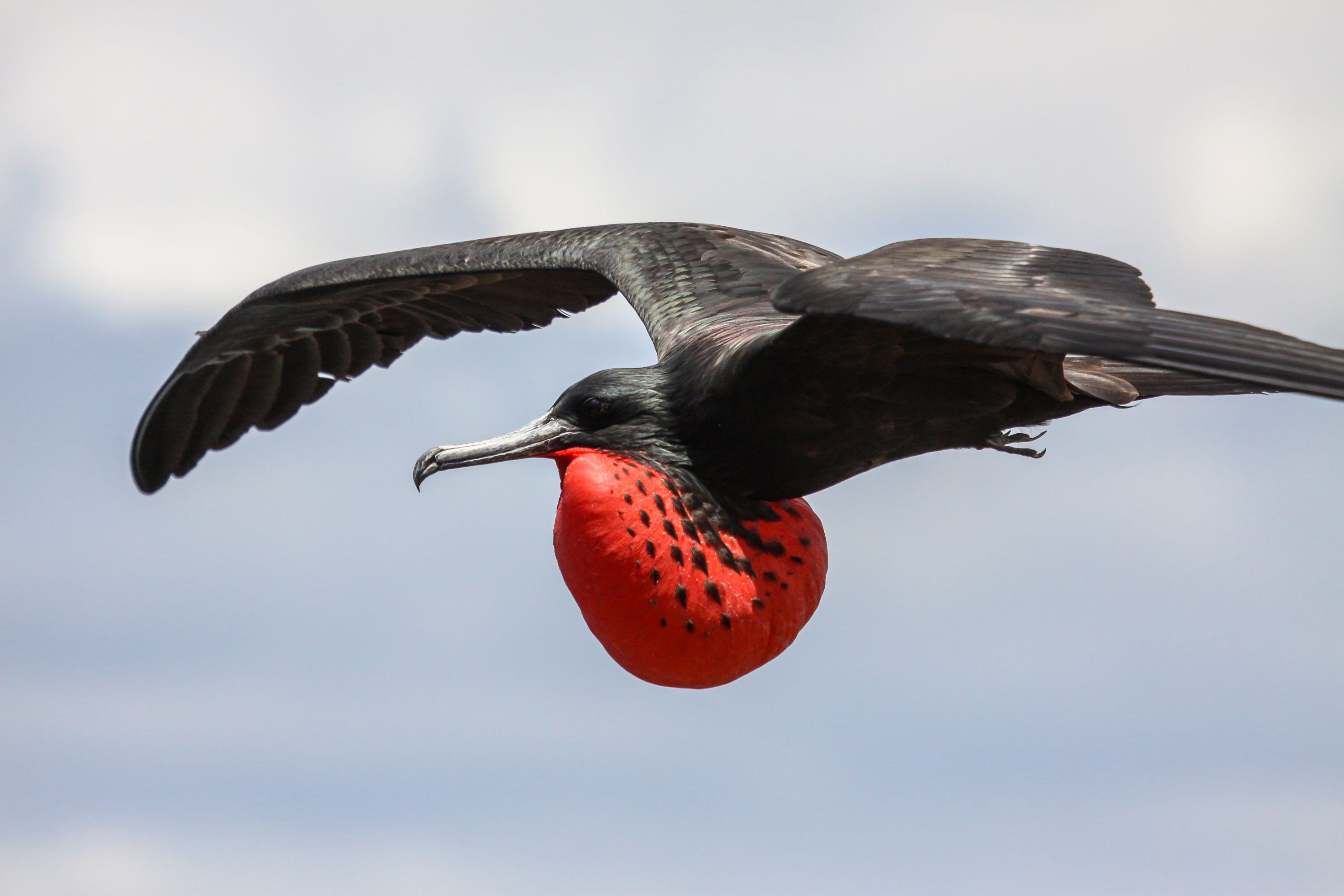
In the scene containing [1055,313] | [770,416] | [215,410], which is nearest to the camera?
[1055,313]

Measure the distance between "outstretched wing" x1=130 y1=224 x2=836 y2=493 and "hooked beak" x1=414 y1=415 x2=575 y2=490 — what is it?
4.30ft

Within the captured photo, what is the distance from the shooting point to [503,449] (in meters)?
6.68

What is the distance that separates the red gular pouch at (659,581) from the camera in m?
6.31

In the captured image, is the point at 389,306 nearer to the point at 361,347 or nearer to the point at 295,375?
the point at 361,347

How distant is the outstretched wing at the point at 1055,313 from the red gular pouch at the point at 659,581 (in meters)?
1.16

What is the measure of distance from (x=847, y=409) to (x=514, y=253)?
240cm

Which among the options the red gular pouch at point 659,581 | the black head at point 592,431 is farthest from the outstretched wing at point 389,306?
the red gular pouch at point 659,581

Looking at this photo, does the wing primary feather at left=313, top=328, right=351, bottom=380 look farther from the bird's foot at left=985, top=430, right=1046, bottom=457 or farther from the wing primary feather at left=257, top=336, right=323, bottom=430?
the bird's foot at left=985, top=430, right=1046, bottom=457

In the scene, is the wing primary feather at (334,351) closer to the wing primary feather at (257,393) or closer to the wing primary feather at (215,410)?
the wing primary feather at (257,393)

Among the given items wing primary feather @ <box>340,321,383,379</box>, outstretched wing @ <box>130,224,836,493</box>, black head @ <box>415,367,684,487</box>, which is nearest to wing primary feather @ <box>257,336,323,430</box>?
outstretched wing @ <box>130,224,836,493</box>

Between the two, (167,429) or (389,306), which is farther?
(389,306)

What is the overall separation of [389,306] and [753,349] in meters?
3.23

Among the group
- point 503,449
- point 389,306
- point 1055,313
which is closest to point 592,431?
point 503,449

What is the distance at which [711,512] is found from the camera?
6.62 meters
